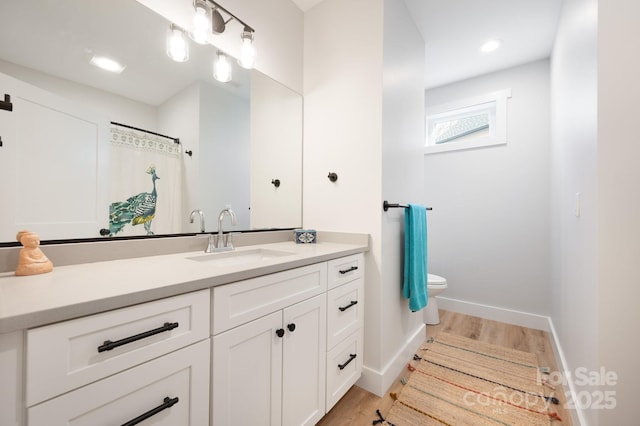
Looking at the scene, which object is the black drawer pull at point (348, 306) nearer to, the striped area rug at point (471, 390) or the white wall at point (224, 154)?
the striped area rug at point (471, 390)

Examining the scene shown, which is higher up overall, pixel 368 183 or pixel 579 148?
pixel 579 148

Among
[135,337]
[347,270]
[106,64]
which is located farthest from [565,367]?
[106,64]

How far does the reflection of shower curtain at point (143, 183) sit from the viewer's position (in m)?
1.13

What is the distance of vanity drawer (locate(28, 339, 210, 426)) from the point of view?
57 cm

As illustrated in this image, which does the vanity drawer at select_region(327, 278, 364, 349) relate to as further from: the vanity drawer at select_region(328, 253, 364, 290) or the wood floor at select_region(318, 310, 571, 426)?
the wood floor at select_region(318, 310, 571, 426)

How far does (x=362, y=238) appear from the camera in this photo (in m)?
1.65

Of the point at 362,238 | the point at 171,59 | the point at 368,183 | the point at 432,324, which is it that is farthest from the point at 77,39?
the point at 432,324

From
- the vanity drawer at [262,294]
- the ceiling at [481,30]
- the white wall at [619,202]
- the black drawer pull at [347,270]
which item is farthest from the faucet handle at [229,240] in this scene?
the ceiling at [481,30]

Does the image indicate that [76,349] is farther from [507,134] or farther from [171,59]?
[507,134]

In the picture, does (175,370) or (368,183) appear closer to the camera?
(175,370)

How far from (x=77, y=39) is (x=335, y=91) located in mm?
1329

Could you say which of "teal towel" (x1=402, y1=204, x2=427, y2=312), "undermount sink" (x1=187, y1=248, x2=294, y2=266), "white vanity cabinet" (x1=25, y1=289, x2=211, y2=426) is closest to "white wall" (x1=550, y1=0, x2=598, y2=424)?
"teal towel" (x1=402, y1=204, x2=427, y2=312)

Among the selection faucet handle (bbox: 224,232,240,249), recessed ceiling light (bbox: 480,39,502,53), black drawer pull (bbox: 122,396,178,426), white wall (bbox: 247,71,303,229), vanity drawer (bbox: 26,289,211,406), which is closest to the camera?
vanity drawer (bbox: 26,289,211,406)

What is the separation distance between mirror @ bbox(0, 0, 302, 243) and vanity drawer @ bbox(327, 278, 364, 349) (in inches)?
28.6
